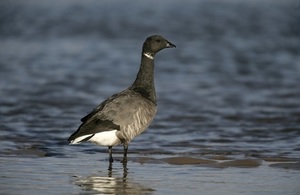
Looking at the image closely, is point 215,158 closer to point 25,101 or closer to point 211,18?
point 25,101

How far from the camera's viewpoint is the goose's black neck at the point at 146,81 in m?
10.7

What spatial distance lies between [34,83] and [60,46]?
6265mm

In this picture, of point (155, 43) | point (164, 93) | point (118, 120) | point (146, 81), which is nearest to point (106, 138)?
point (118, 120)

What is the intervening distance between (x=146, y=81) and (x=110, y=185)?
2.66m

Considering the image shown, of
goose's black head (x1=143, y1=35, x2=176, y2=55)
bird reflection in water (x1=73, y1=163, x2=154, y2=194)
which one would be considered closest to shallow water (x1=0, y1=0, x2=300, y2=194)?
bird reflection in water (x1=73, y1=163, x2=154, y2=194)

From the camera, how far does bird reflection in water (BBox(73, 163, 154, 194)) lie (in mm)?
8273

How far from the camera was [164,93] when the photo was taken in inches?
676

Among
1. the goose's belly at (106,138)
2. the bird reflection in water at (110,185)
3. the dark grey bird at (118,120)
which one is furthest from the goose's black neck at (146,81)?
the bird reflection in water at (110,185)

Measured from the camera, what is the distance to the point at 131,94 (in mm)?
10414

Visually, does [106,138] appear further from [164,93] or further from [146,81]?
[164,93]

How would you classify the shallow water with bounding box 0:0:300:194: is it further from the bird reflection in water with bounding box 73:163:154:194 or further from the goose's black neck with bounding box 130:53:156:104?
the goose's black neck with bounding box 130:53:156:104

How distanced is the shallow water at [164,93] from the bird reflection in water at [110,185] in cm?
1

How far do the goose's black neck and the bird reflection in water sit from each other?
5.62 feet

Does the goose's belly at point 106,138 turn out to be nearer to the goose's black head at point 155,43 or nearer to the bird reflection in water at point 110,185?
the bird reflection in water at point 110,185
